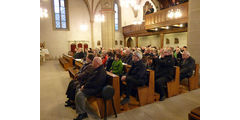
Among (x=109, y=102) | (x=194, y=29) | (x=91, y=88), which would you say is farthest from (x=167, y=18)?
(x=91, y=88)

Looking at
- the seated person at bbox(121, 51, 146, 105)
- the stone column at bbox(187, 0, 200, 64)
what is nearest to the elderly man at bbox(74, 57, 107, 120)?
the seated person at bbox(121, 51, 146, 105)

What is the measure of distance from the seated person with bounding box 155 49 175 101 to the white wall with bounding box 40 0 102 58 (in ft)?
53.7

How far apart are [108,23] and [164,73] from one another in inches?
342

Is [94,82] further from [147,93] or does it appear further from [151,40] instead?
[151,40]

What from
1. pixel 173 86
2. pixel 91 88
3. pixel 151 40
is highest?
pixel 151 40

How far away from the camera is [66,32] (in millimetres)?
17891

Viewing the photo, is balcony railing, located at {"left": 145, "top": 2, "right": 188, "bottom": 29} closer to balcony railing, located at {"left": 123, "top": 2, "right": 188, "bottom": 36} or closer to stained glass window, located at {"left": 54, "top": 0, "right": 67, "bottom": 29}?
balcony railing, located at {"left": 123, "top": 2, "right": 188, "bottom": 36}

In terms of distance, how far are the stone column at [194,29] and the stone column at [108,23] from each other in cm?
745

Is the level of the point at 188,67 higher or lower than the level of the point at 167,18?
lower

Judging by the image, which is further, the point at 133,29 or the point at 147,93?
the point at 133,29

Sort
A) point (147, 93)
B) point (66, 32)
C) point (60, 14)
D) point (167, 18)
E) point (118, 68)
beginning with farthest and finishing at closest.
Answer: point (66, 32)
point (60, 14)
point (167, 18)
point (118, 68)
point (147, 93)

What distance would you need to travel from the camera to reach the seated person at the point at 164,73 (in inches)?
155
